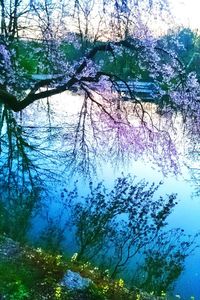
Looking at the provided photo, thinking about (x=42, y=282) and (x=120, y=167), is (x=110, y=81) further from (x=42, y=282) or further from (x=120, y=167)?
(x=42, y=282)

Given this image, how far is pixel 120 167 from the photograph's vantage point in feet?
47.1

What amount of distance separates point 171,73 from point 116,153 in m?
3.13

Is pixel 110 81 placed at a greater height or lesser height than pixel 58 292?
greater

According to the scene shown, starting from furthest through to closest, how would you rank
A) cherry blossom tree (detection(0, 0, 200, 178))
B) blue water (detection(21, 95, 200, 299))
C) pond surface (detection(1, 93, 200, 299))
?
cherry blossom tree (detection(0, 0, 200, 178)), pond surface (detection(1, 93, 200, 299)), blue water (detection(21, 95, 200, 299))

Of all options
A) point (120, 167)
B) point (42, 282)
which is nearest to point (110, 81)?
point (120, 167)

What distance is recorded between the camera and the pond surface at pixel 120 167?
32.8 feet

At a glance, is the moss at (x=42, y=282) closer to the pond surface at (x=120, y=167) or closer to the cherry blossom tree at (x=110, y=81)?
the pond surface at (x=120, y=167)

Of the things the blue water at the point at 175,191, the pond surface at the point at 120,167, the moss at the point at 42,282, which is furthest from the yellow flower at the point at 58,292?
the pond surface at the point at 120,167

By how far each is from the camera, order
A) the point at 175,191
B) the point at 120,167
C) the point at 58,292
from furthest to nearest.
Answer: the point at 120,167 < the point at 175,191 < the point at 58,292

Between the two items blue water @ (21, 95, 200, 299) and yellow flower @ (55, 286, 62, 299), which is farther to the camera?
blue water @ (21, 95, 200, 299)

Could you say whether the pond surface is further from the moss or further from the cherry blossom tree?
the moss

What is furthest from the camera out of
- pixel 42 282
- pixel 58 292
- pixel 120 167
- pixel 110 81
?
pixel 110 81

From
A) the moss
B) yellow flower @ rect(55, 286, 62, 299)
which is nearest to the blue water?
the moss

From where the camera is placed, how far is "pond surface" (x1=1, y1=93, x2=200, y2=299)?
10000mm
